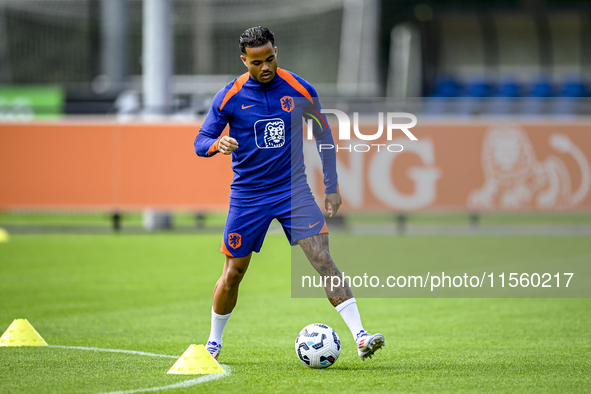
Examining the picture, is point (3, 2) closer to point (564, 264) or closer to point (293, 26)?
point (293, 26)

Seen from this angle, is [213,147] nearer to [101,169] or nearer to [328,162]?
[328,162]

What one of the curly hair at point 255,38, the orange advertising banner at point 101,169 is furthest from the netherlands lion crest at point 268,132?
the orange advertising banner at point 101,169

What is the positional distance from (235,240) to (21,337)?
80.4 inches

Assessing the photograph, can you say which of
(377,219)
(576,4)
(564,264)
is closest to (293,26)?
(576,4)

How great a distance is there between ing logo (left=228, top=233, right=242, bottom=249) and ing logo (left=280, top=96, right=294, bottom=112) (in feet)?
2.92

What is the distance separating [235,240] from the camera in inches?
216

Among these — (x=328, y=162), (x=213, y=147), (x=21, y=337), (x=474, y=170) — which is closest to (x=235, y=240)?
(x=213, y=147)

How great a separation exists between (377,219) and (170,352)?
11.1 meters

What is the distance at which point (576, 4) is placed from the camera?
86.6ft

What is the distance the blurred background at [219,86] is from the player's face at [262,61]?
31.8ft

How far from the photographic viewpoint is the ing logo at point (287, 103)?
5469 mm

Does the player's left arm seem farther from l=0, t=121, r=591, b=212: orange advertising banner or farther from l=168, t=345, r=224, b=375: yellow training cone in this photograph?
l=0, t=121, r=591, b=212: orange advertising banner

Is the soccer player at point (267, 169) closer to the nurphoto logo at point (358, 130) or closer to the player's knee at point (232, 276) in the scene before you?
the player's knee at point (232, 276)

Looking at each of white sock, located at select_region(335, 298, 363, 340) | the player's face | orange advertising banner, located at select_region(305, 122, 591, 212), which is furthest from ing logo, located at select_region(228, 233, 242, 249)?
orange advertising banner, located at select_region(305, 122, 591, 212)
